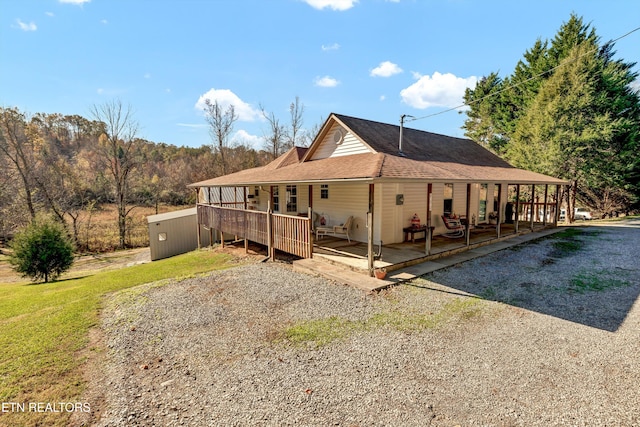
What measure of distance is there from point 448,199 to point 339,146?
500 cm

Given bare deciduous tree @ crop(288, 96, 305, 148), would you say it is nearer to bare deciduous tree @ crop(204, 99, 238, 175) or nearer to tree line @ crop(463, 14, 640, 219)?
bare deciduous tree @ crop(204, 99, 238, 175)

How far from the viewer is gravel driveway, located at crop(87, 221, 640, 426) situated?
302 centimetres

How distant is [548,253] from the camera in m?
9.58

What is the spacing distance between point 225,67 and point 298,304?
15909mm

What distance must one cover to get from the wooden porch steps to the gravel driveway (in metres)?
0.29

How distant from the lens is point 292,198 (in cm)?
1388

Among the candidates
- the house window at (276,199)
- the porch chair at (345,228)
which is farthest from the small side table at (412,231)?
the house window at (276,199)

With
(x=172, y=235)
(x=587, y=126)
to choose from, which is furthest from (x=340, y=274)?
(x=587, y=126)

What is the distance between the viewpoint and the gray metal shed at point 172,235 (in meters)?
16.1

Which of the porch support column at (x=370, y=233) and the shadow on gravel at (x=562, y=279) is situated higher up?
the porch support column at (x=370, y=233)

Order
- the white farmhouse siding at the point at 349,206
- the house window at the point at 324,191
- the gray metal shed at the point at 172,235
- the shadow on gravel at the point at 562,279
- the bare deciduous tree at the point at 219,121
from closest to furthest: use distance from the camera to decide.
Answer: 1. the shadow on gravel at the point at 562,279
2. the white farmhouse siding at the point at 349,206
3. the house window at the point at 324,191
4. the gray metal shed at the point at 172,235
5. the bare deciduous tree at the point at 219,121

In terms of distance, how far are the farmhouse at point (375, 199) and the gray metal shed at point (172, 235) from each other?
309cm

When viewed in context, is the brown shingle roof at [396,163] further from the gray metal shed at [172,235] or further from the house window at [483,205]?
the gray metal shed at [172,235]

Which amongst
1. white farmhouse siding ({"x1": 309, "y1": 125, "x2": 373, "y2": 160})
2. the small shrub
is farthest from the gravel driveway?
the small shrub
